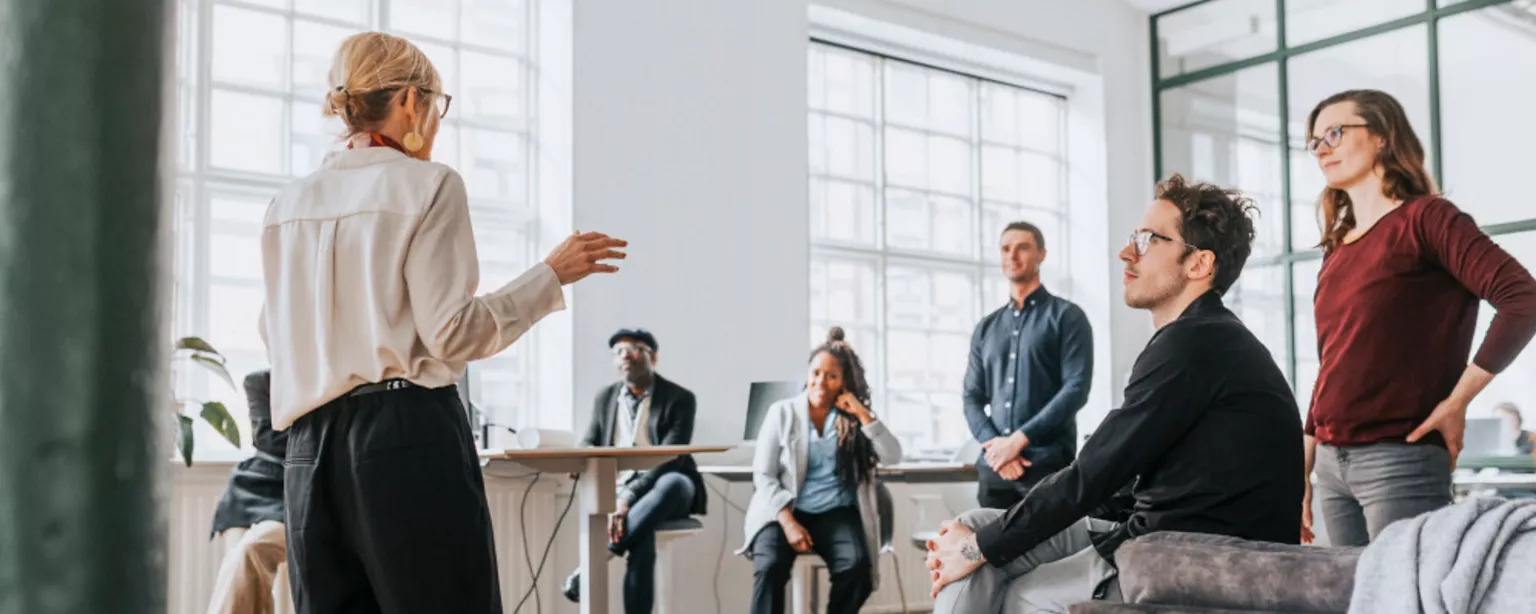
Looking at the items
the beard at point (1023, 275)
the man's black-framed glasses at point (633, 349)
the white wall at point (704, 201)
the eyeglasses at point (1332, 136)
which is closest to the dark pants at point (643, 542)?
the man's black-framed glasses at point (633, 349)

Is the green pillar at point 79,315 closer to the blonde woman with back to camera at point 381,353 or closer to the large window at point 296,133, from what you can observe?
the blonde woman with back to camera at point 381,353

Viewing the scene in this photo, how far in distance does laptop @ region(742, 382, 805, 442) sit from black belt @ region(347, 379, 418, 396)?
4618 mm

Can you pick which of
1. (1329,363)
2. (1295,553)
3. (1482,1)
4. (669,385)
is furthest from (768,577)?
(1482,1)

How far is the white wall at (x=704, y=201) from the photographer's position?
6832 mm

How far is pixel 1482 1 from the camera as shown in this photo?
845 cm

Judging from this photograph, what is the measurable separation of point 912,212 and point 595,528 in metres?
4.84

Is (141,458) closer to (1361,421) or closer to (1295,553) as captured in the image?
(1295,553)

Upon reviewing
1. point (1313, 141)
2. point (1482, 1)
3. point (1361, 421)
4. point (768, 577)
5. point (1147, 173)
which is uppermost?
point (1482, 1)

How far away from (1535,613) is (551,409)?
18.1 feet

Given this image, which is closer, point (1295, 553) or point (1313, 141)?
point (1295, 553)

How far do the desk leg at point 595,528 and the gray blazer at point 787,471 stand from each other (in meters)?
1.32

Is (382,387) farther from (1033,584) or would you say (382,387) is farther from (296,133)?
(296,133)

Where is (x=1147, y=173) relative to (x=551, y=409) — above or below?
above

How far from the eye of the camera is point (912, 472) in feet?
19.5
